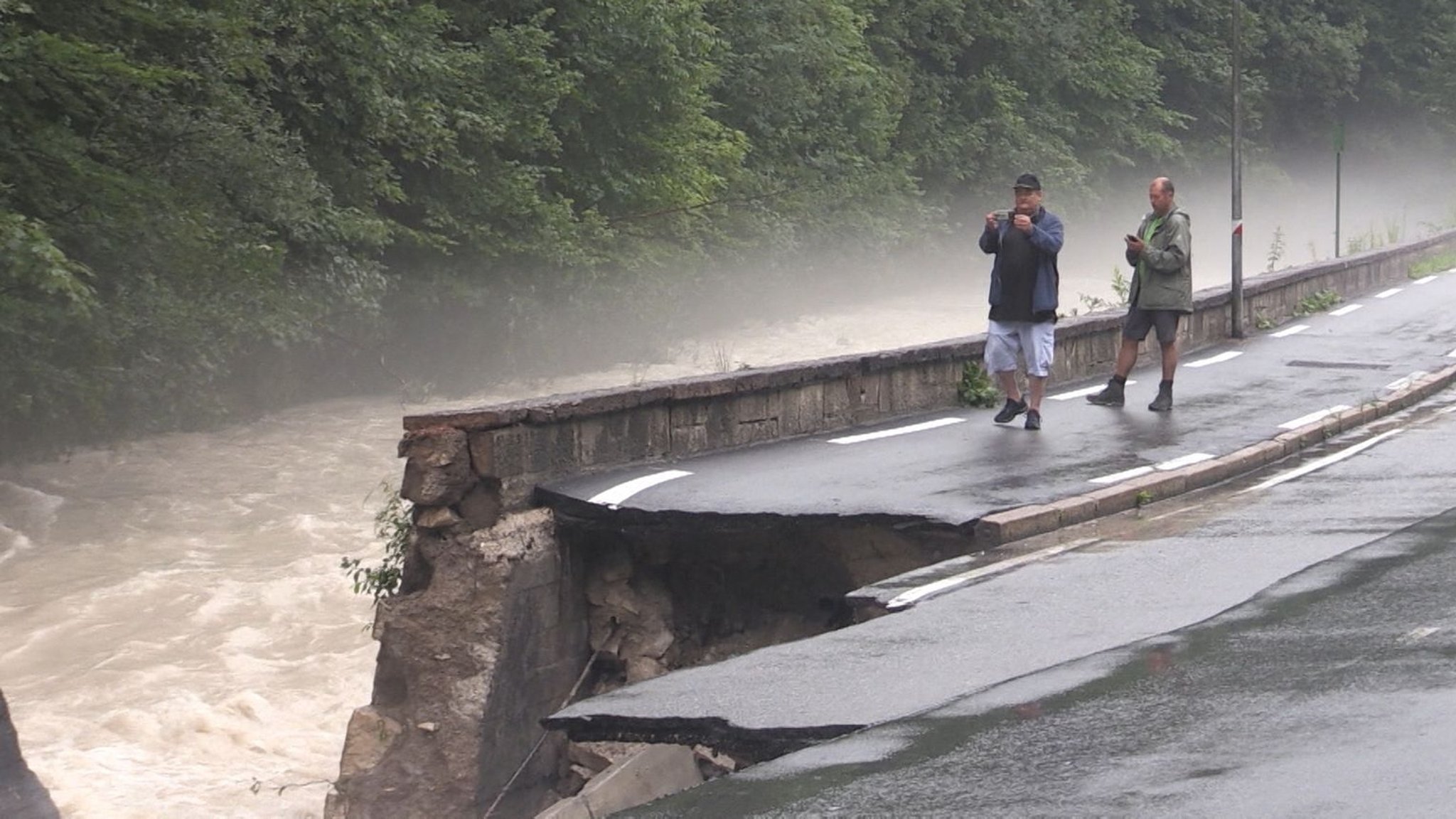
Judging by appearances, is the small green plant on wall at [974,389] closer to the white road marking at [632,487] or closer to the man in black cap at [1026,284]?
the man in black cap at [1026,284]

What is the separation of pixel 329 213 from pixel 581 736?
58.3 feet

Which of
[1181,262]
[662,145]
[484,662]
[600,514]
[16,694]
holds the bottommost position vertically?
[16,694]

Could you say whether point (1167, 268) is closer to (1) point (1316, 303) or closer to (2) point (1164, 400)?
(2) point (1164, 400)

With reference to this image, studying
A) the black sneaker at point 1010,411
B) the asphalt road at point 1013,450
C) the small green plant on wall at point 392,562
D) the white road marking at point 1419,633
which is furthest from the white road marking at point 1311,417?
the small green plant on wall at point 392,562

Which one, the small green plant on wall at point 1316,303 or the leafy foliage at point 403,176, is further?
the small green plant on wall at point 1316,303

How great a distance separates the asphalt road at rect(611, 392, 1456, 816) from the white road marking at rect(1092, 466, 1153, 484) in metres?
1.21

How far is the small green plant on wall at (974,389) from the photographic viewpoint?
14.5m

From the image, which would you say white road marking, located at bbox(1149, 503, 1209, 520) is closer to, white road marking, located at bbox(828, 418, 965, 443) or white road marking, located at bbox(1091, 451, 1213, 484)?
white road marking, located at bbox(1091, 451, 1213, 484)

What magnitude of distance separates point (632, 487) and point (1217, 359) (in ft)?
34.0

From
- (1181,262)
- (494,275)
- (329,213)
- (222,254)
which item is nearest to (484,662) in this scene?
(1181,262)

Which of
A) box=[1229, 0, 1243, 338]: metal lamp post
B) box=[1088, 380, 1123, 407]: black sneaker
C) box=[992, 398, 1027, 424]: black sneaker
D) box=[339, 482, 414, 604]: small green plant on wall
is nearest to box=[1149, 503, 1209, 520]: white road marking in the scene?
box=[992, 398, 1027, 424]: black sneaker

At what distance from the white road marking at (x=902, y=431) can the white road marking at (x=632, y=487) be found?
209cm

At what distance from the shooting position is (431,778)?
8977 millimetres

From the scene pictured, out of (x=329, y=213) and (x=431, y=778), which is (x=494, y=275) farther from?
(x=431, y=778)
